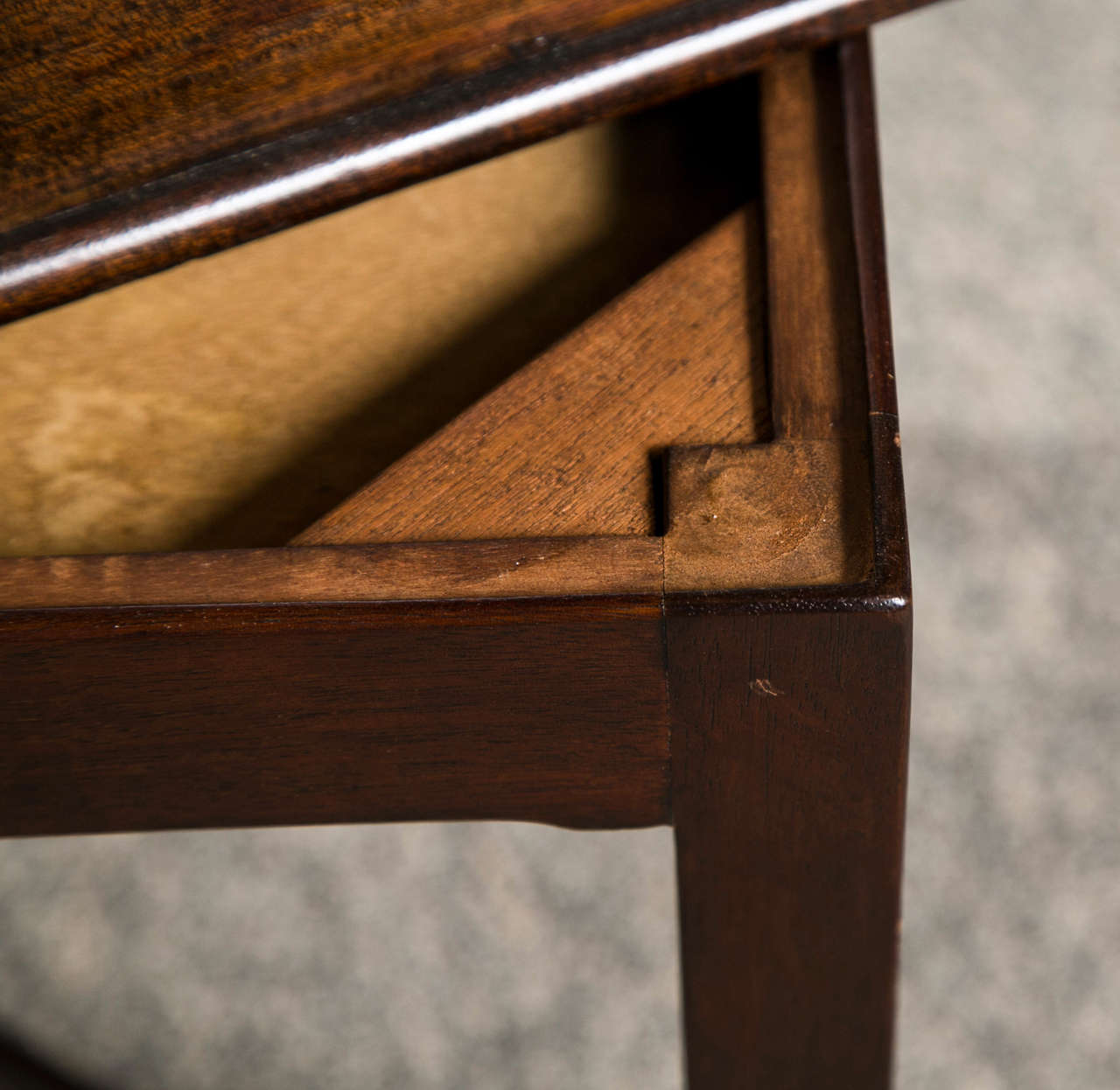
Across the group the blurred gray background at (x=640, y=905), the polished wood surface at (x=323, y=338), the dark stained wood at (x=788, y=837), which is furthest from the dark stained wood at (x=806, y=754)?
the blurred gray background at (x=640, y=905)

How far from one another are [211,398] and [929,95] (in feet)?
4.41

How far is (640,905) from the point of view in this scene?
1.05m

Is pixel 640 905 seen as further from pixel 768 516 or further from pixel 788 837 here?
pixel 768 516

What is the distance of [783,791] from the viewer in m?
0.47

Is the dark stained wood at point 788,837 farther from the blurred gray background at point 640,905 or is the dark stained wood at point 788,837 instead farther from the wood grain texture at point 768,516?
the blurred gray background at point 640,905

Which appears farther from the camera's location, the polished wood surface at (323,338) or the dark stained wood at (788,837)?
the polished wood surface at (323,338)

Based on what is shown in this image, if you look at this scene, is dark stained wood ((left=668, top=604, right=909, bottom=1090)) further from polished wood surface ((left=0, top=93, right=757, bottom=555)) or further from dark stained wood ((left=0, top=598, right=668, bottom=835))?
polished wood surface ((left=0, top=93, right=757, bottom=555))

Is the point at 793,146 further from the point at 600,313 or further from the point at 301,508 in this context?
the point at 301,508

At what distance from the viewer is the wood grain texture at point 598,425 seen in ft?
1.47

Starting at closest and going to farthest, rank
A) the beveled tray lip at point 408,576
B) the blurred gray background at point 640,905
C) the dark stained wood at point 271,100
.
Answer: the beveled tray lip at point 408,576 < the dark stained wood at point 271,100 < the blurred gray background at point 640,905

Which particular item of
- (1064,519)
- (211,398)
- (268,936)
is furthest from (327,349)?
(1064,519)

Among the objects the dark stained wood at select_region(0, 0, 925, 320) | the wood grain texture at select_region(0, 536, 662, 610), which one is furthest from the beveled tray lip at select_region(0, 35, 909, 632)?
the dark stained wood at select_region(0, 0, 925, 320)

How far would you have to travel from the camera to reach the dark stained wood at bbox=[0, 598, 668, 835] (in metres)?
0.42

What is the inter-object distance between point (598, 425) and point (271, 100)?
0.70ft
